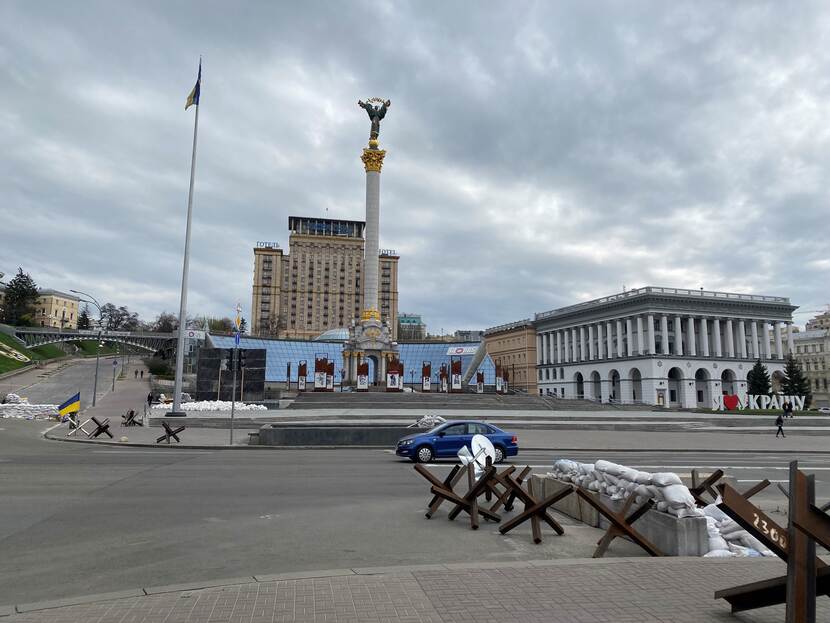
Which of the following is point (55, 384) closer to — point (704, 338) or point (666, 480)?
point (666, 480)

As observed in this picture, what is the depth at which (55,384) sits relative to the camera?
65938mm

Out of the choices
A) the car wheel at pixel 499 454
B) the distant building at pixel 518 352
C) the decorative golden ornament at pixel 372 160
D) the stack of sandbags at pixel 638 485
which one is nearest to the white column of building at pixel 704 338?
the distant building at pixel 518 352

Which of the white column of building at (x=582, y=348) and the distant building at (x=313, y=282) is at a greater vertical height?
the distant building at (x=313, y=282)

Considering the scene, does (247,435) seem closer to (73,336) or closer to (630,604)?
(630,604)

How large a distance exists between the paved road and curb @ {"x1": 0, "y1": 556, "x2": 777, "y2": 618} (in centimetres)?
54

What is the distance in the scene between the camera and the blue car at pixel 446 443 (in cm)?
1917

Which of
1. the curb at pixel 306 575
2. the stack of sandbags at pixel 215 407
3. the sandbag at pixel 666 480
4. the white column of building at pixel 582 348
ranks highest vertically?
the white column of building at pixel 582 348

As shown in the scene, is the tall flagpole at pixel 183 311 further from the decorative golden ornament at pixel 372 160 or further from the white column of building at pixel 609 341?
the white column of building at pixel 609 341

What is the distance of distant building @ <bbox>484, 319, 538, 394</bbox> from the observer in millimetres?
116750

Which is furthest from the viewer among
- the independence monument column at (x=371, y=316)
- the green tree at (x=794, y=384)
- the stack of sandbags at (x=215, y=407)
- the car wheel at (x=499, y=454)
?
the green tree at (x=794, y=384)

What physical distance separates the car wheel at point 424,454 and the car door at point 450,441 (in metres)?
0.24

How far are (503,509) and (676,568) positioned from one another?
4.55 meters

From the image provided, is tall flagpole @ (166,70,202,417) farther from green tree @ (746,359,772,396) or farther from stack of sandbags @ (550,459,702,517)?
green tree @ (746,359,772,396)

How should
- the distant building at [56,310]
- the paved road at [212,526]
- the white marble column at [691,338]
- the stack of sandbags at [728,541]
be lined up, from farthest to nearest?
1. the distant building at [56,310]
2. the white marble column at [691,338]
3. the stack of sandbags at [728,541]
4. the paved road at [212,526]
